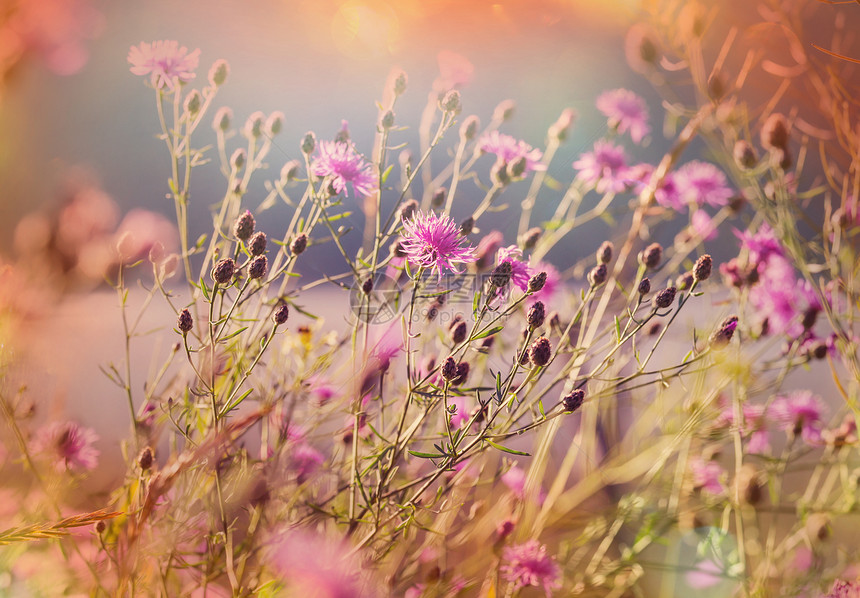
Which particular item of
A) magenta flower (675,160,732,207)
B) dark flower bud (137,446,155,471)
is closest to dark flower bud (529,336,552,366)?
dark flower bud (137,446,155,471)

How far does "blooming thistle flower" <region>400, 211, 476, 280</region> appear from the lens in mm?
319

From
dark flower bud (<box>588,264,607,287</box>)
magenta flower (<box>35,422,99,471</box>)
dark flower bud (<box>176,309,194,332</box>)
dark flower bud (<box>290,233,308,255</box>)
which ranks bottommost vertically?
magenta flower (<box>35,422,99,471</box>)

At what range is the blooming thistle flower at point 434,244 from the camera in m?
0.32

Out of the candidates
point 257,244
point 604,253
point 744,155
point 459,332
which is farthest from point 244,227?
point 744,155

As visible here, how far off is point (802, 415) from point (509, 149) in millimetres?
373

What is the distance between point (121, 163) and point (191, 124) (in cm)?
19

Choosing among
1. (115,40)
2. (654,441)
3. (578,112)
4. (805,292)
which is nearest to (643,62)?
(578,112)

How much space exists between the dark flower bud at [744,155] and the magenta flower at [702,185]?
0.26 feet

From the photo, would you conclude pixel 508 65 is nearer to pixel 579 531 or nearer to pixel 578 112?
pixel 578 112

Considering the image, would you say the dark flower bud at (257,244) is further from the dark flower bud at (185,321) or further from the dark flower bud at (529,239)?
the dark flower bud at (529,239)

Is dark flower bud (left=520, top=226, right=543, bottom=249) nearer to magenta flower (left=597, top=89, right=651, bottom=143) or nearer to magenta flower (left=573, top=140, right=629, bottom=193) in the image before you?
magenta flower (left=573, top=140, right=629, bottom=193)

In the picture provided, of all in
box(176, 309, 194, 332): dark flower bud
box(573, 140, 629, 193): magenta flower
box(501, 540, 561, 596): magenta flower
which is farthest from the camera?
box(573, 140, 629, 193): magenta flower

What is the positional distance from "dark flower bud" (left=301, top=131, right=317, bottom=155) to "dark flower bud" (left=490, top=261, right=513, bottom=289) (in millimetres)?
158

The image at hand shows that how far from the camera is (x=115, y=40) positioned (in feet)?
1.65
